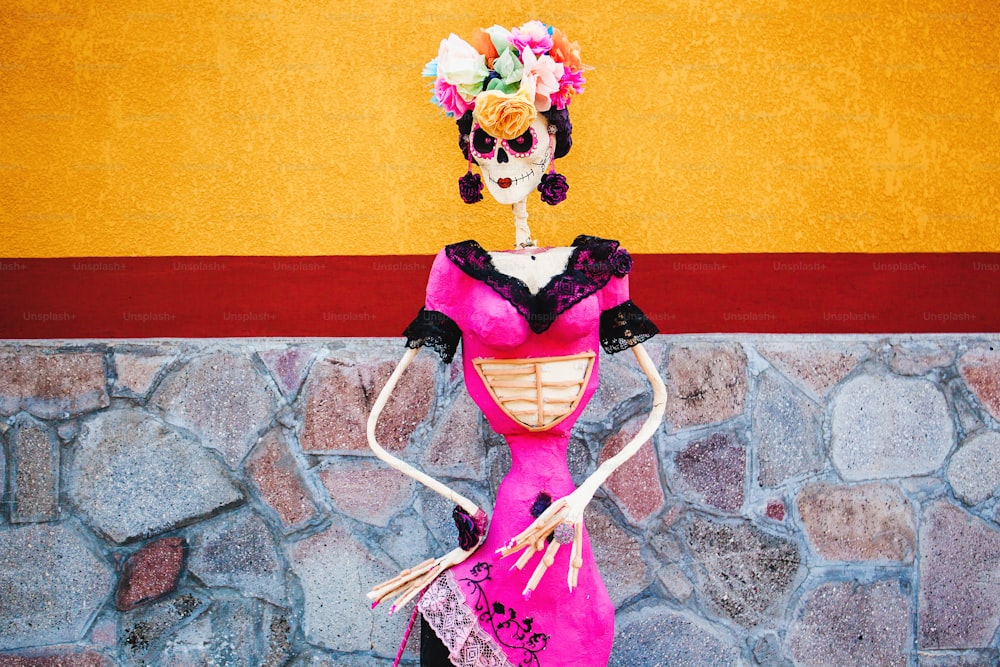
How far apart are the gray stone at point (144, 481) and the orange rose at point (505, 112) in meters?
1.62

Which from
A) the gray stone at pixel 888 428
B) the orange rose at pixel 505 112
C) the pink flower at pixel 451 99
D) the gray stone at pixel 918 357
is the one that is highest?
the pink flower at pixel 451 99

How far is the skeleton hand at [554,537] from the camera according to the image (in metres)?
2.10

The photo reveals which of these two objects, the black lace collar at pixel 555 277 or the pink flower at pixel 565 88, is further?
the pink flower at pixel 565 88

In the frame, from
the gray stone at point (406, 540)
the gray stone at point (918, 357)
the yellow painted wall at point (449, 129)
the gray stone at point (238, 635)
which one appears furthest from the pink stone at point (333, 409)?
the gray stone at point (918, 357)

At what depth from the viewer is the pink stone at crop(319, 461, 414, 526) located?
3.06 meters

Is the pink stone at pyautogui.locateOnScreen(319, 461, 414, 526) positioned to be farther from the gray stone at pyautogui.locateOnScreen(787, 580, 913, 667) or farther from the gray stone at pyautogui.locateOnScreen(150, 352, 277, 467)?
the gray stone at pyautogui.locateOnScreen(787, 580, 913, 667)

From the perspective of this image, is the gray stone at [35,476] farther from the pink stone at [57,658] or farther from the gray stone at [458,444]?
the gray stone at [458,444]

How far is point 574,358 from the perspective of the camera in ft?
7.39

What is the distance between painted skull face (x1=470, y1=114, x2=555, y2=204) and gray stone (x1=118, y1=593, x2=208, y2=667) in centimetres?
184

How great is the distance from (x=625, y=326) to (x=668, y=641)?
4.45ft

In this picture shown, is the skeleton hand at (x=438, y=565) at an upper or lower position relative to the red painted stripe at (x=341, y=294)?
lower

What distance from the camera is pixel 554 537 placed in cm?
215

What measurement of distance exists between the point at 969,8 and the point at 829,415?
153 cm

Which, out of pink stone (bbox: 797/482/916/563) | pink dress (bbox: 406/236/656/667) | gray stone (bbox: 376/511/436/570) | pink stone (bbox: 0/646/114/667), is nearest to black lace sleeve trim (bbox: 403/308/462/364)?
pink dress (bbox: 406/236/656/667)
